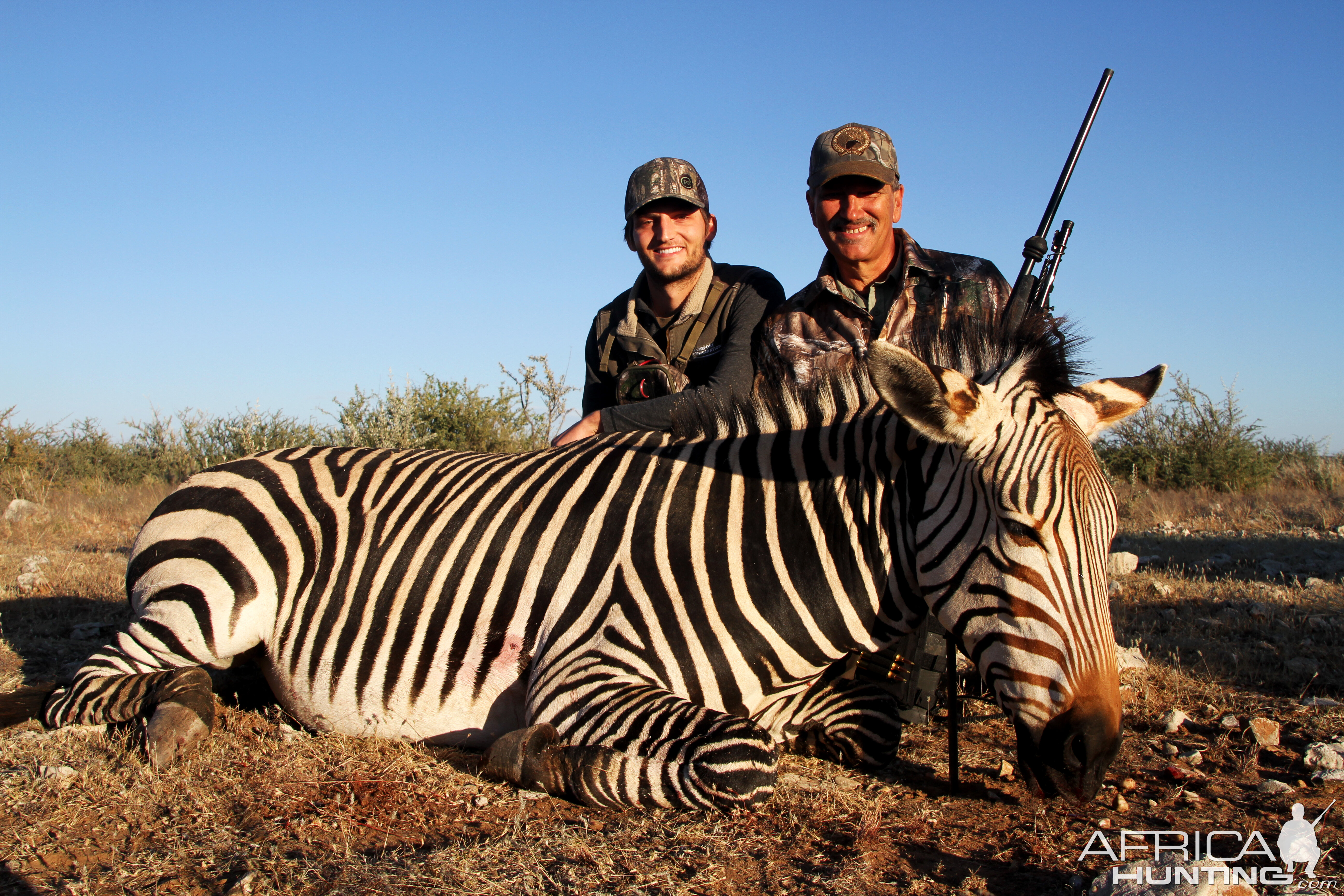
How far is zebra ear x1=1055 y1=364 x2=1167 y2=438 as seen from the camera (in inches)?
115

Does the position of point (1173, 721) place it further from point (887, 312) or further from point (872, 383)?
point (887, 312)

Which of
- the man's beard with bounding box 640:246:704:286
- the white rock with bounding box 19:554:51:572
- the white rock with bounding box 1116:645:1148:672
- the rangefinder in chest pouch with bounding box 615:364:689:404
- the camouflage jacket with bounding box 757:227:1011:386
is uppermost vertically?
the man's beard with bounding box 640:246:704:286

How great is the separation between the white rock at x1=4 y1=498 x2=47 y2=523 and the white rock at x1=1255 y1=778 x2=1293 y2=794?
1198 centimetres

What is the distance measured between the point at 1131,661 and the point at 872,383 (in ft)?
7.82

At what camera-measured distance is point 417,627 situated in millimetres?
3338

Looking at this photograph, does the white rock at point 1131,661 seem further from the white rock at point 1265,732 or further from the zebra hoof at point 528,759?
the zebra hoof at point 528,759

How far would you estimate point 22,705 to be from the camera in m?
3.71

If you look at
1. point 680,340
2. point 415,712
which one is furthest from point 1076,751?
point 680,340

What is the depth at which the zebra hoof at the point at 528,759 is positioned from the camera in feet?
9.12

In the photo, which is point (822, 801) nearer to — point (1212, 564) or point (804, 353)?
point (804, 353)

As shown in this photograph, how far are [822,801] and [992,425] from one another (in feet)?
4.27

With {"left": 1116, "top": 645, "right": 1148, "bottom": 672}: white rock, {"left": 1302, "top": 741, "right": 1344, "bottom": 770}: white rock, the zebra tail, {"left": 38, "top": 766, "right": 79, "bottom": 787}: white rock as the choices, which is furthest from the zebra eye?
the zebra tail

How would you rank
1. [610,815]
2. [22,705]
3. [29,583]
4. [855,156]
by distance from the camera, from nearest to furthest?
[610,815], [22,705], [855,156], [29,583]

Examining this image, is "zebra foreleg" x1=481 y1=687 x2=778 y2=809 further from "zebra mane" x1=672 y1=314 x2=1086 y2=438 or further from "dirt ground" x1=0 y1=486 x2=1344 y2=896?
"zebra mane" x1=672 y1=314 x2=1086 y2=438
